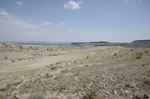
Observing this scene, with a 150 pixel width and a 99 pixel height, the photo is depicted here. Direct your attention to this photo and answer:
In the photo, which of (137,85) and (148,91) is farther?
(137,85)

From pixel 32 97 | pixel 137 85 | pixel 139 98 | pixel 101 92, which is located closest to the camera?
pixel 139 98

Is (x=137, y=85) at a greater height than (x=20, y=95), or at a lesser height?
greater

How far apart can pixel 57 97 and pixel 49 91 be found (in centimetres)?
84

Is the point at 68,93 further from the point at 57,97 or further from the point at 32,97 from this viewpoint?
the point at 32,97

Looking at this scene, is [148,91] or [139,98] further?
[148,91]

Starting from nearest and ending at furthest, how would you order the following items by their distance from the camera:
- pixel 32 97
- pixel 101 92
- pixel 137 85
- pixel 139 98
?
1. pixel 139 98
2. pixel 32 97
3. pixel 101 92
4. pixel 137 85

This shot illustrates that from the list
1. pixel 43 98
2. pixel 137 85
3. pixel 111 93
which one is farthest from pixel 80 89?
pixel 137 85

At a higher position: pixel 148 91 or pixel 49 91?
pixel 148 91

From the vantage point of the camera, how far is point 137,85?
497cm

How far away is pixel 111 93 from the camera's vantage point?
4.46m

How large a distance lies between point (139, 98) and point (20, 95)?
569 centimetres

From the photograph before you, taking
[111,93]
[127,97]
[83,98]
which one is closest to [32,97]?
[83,98]

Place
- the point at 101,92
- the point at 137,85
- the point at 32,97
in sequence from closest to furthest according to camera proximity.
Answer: the point at 32,97
the point at 101,92
the point at 137,85

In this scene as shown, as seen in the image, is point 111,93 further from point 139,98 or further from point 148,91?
point 148,91
